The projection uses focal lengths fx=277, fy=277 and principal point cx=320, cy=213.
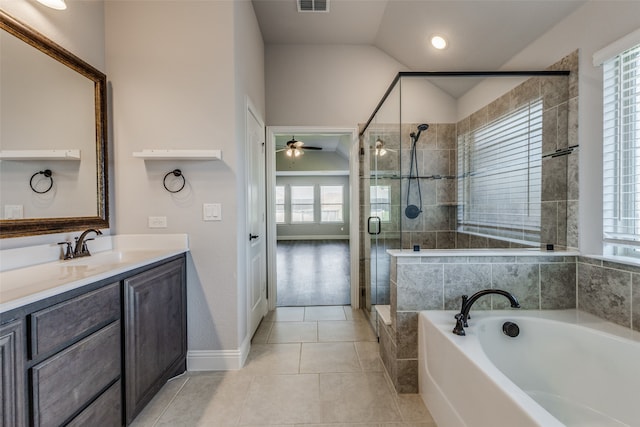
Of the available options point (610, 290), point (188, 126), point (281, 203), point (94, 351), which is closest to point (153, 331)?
point (94, 351)

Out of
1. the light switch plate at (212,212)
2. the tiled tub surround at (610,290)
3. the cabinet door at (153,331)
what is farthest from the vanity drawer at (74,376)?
the tiled tub surround at (610,290)

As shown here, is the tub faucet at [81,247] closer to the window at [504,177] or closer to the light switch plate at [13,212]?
the light switch plate at [13,212]

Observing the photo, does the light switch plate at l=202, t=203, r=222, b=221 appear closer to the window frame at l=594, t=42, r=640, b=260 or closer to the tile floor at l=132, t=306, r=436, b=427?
the tile floor at l=132, t=306, r=436, b=427

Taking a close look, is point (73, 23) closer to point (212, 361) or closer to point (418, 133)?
point (212, 361)

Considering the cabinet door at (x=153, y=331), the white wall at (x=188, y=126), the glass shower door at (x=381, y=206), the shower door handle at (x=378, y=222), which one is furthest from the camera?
the shower door handle at (x=378, y=222)

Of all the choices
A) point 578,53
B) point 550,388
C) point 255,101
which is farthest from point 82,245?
point 578,53

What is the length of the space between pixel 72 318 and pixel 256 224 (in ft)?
5.55

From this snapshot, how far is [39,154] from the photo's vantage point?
5.08ft

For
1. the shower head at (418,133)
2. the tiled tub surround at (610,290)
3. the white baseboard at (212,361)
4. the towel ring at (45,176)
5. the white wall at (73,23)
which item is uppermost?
the white wall at (73,23)

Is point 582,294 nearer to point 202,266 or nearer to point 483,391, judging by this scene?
point 483,391

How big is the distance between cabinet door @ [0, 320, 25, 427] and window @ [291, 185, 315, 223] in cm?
920

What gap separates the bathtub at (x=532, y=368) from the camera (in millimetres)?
→ 1180

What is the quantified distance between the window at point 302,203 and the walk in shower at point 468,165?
274 inches

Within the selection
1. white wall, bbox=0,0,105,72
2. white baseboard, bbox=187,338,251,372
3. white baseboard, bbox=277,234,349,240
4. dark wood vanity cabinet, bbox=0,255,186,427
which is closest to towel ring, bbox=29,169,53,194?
dark wood vanity cabinet, bbox=0,255,186,427
